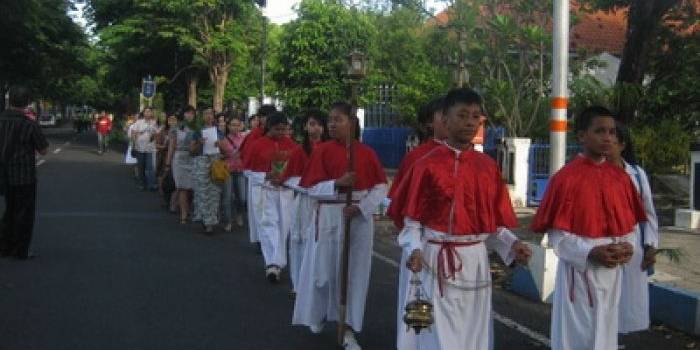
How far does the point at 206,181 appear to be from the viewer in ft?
38.9

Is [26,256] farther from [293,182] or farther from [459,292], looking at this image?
[459,292]

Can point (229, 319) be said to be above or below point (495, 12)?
below

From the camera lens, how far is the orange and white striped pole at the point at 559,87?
8.62 m

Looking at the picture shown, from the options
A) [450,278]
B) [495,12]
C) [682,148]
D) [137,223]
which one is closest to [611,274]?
[450,278]

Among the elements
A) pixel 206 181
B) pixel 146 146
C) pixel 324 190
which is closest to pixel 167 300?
pixel 324 190

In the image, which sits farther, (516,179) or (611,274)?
(516,179)

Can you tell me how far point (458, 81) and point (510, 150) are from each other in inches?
86.4

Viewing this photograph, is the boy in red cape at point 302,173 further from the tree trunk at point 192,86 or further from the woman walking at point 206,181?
the tree trunk at point 192,86

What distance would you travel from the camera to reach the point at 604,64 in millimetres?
18500

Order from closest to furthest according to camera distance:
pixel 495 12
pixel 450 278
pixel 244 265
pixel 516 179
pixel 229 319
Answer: pixel 450 278 < pixel 229 319 < pixel 244 265 < pixel 516 179 < pixel 495 12

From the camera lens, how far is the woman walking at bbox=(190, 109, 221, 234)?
11.7 metres

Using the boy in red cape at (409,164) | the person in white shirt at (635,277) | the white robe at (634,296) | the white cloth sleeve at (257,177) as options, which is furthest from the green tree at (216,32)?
the white robe at (634,296)

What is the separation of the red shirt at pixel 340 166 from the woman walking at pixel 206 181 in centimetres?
555

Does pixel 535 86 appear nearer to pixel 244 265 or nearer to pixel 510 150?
pixel 510 150
